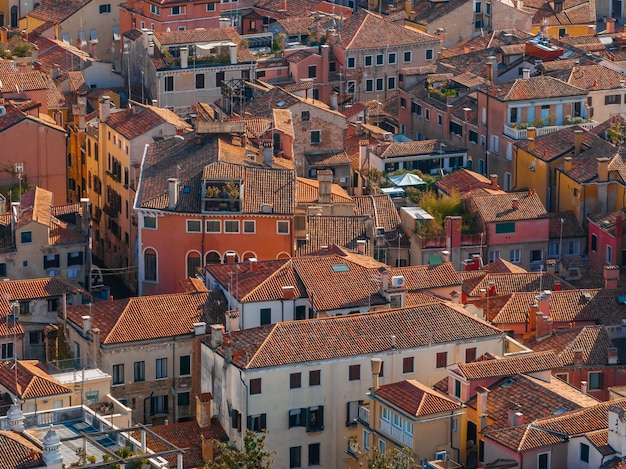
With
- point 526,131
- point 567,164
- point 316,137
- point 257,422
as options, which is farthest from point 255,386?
point 526,131

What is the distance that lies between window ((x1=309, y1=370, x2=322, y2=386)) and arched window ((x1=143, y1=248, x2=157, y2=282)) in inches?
710

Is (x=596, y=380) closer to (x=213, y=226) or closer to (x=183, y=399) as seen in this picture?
(x=183, y=399)

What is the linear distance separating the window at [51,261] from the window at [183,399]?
1305cm

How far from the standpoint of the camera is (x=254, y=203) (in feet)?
315

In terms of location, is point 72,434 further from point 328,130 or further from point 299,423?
point 328,130

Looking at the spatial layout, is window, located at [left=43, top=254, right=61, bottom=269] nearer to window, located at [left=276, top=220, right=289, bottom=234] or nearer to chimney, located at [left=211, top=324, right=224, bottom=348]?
window, located at [left=276, top=220, right=289, bottom=234]

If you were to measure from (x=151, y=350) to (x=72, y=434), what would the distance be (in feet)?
43.6

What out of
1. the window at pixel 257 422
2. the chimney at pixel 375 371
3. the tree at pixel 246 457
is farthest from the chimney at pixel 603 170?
the tree at pixel 246 457

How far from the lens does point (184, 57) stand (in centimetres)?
11794

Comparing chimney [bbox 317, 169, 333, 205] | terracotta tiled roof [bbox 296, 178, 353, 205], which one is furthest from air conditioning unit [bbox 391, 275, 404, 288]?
chimney [bbox 317, 169, 333, 205]

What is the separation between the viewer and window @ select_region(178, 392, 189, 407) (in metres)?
86.1

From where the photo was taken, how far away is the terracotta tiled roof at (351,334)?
80.5 metres

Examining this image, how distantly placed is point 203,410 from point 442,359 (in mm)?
8324

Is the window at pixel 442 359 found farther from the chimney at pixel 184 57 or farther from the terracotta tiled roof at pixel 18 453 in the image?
the chimney at pixel 184 57
